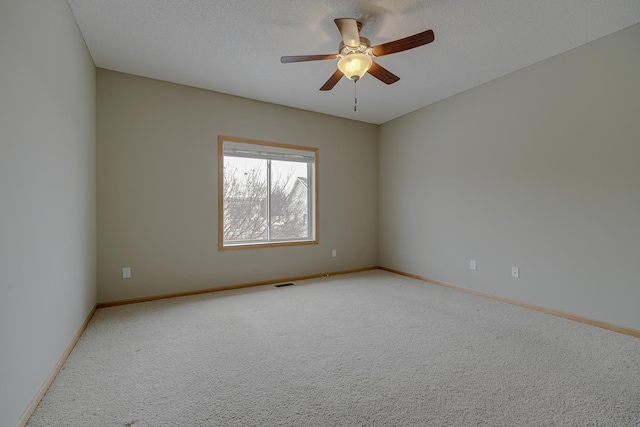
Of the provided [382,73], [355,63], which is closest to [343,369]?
[355,63]

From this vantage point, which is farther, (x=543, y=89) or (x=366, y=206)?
(x=366, y=206)

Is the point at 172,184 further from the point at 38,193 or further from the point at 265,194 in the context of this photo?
the point at 38,193

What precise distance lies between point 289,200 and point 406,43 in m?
2.87

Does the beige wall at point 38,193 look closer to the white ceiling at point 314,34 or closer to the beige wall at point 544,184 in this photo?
the white ceiling at point 314,34

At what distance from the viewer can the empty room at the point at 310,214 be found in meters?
1.61

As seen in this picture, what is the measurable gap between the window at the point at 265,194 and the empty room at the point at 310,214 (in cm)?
3

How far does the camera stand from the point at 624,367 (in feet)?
6.48

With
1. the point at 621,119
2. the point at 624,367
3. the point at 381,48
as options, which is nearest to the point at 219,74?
the point at 381,48

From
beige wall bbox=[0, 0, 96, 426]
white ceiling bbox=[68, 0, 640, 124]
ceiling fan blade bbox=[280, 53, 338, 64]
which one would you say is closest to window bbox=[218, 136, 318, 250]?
white ceiling bbox=[68, 0, 640, 124]

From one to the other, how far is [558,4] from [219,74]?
125 inches

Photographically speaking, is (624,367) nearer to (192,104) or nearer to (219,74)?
(219,74)

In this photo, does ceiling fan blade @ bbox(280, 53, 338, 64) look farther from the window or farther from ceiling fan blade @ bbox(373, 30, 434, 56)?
the window

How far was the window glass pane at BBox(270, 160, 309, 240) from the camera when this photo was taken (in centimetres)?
443

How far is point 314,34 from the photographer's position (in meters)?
2.57
